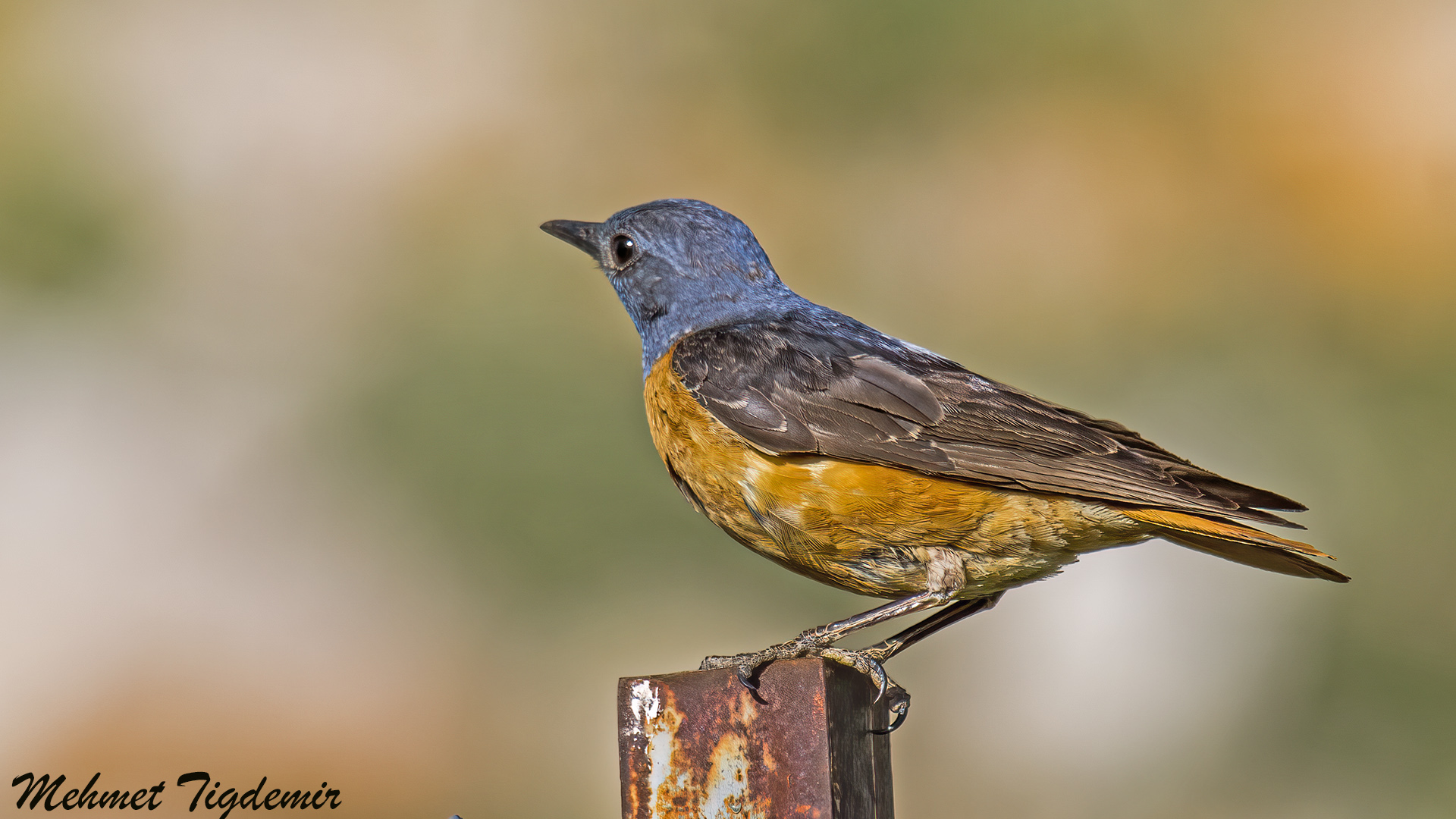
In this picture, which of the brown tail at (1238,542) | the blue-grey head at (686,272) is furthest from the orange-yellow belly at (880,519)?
the blue-grey head at (686,272)

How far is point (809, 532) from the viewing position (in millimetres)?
3791

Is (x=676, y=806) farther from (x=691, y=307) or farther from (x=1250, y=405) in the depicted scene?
(x=1250, y=405)

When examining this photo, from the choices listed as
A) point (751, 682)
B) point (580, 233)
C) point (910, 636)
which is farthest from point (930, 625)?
point (580, 233)

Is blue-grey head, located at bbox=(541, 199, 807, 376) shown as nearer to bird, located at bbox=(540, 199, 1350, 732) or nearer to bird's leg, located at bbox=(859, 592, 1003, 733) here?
bird, located at bbox=(540, 199, 1350, 732)

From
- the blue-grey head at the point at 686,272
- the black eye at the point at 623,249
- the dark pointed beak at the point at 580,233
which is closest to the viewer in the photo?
the blue-grey head at the point at 686,272

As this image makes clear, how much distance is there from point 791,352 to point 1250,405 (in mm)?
6551

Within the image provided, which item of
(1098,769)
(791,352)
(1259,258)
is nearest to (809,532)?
(791,352)

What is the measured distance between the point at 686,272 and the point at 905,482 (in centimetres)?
141

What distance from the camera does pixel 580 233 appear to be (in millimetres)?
5055

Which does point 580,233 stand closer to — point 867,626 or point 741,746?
point 867,626

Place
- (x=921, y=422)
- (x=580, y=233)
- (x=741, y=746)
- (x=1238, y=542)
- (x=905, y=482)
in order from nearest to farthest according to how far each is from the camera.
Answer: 1. (x=741, y=746)
2. (x=1238, y=542)
3. (x=905, y=482)
4. (x=921, y=422)
5. (x=580, y=233)

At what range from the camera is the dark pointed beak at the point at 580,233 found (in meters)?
5.02

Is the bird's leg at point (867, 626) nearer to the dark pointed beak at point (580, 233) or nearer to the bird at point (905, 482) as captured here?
the bird at point (905, 482)

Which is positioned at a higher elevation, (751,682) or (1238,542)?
(1238,542)
